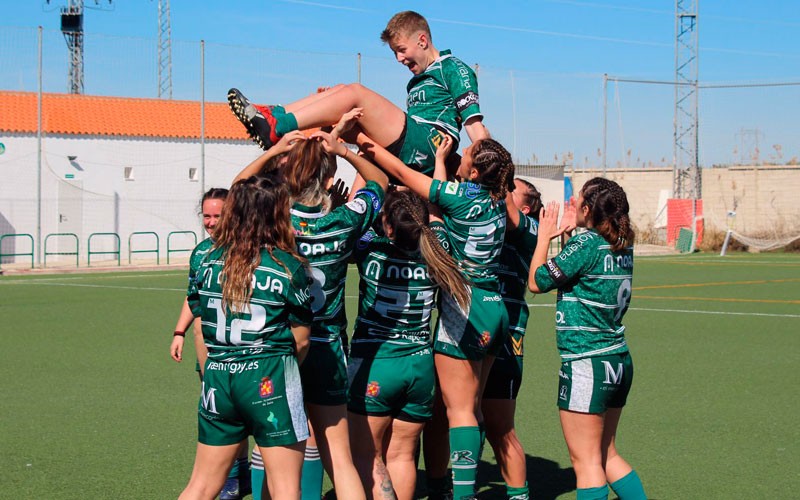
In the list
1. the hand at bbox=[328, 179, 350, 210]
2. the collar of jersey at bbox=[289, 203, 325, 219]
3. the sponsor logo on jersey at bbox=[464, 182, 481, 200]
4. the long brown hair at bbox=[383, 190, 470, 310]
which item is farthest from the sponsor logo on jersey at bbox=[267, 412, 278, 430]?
the sponsor logo on jersey at bbox=[464, 182, 481, 200]

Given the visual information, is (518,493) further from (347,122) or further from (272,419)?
(347,122)

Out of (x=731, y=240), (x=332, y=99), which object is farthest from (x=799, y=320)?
(x=731, y=240)

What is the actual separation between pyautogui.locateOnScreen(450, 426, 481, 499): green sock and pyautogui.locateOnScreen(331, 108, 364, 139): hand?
1.82m

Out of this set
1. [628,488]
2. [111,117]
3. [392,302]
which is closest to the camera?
[392,302]

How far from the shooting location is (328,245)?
5.16m

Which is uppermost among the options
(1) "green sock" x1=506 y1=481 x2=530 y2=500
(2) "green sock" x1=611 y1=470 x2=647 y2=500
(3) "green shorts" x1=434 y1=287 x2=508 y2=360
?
(3) "green shorts" x1=434 y1=287 x2=508 y2=360

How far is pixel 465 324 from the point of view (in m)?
5.75

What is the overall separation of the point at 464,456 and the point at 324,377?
3.58 ft

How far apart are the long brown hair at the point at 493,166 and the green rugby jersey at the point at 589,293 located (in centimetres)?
58

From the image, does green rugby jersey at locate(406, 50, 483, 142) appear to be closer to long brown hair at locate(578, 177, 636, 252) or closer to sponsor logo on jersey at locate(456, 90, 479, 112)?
sponsor logo on jersey at locate(456, 90, 479, 112)

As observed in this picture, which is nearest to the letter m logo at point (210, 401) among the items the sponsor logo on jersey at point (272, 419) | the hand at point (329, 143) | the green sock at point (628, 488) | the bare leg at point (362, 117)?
the sponsor logo on jersey at point (272, 419)

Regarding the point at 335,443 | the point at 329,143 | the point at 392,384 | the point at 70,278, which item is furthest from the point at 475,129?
the point at 70,278

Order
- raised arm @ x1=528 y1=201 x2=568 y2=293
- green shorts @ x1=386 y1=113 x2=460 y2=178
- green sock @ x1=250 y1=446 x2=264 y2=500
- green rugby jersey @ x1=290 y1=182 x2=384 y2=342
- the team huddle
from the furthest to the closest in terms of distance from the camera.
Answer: green shorts @ x1=386 y1=113 x2=460 y2=178 < raised arm @ x1=528 y1=201 x2=568 y2=293 < green sock @ x1=250 y1=446 x2=264 y2=500 < green rugby jersey @ x1=290 y1=182 x2=384 y2=342 < the team huddle

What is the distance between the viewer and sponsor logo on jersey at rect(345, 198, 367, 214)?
5.20 meters
